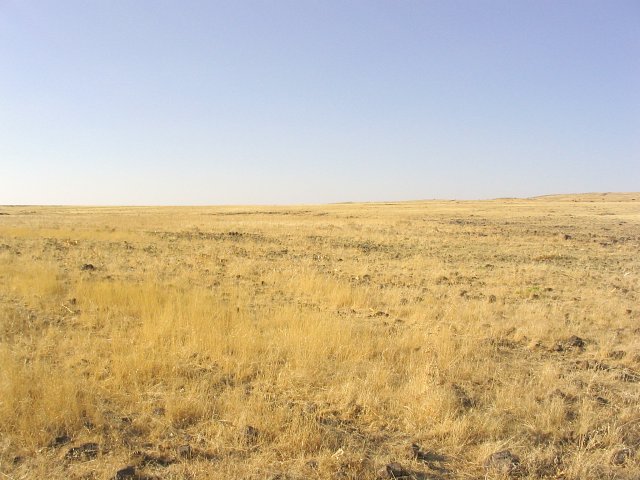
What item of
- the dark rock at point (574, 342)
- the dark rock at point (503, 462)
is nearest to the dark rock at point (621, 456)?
the dark rock at point (503, 462)

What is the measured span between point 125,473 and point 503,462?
3.13m

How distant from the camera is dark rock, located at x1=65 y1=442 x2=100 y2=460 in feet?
11.9

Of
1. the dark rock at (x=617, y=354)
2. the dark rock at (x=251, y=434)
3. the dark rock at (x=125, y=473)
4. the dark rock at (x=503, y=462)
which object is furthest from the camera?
A: the dark rock at (x=617, y=354)

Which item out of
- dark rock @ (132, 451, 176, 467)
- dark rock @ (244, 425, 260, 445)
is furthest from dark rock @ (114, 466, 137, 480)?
dark rock @ (244, 425, 260, 445)

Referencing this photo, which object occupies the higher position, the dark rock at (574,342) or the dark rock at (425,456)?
the dark rock at (425,456)

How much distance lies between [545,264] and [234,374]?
46.6 ft

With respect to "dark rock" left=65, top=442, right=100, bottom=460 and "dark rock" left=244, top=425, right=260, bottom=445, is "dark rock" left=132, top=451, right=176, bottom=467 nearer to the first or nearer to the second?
"dark rock" left=65, top=442, right=100, bottom=460

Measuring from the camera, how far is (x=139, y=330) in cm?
689

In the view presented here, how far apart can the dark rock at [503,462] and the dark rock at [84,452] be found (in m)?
3.40

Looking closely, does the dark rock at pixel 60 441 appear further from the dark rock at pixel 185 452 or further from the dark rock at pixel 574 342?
the dark rock at pixel 574 342

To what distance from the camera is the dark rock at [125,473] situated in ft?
11.0

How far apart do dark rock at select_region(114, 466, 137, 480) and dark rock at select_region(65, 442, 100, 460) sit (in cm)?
44

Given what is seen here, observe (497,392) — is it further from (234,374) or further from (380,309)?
(380,309)

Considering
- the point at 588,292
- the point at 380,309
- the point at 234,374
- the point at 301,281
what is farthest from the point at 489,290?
the point at 234,374
